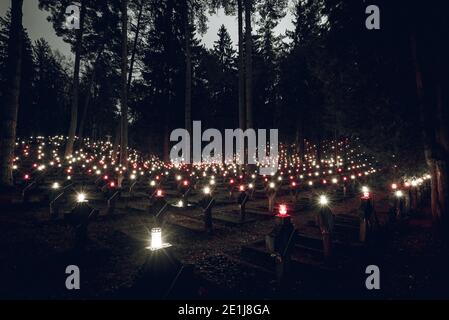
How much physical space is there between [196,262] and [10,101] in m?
11.4

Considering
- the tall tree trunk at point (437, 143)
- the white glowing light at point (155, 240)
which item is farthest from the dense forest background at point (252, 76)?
the white glowing light at point (155, 240)

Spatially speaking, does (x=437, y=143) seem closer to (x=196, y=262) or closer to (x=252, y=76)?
(x=196, y=262)

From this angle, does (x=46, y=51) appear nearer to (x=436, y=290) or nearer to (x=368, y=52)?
(x=368, y=52)

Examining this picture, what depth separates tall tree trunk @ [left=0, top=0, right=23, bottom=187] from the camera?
11.4 m

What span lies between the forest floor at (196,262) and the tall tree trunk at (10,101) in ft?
11.1

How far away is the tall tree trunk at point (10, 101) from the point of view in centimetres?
1136

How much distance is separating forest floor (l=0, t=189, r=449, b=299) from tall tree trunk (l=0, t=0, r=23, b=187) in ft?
11.1

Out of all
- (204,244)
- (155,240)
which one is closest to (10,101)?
(204,244)

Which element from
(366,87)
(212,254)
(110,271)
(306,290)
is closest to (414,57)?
(366,87)

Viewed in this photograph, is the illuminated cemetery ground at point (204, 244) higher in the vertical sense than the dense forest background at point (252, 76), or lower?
lower

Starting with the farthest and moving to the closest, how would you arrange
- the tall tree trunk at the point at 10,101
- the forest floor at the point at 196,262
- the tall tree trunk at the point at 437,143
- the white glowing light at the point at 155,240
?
the tall tree trunk at the point at 10,101 < the tall tree trunk at the point at 437,143 < the forest floor at the point at 196,262 < the white glowing light at the point at 155,240

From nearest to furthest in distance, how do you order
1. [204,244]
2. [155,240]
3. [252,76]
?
[155,240]
[204,244]
[252,76]

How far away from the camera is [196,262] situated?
6.19 metres

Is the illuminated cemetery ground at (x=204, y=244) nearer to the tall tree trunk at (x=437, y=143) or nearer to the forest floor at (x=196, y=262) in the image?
the forest floor at (x=196, y=262)
